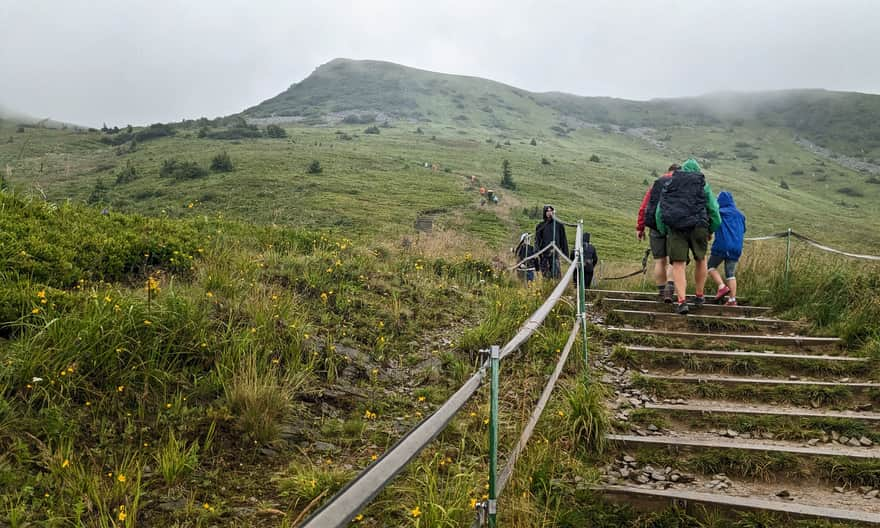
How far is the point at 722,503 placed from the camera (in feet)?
10.5

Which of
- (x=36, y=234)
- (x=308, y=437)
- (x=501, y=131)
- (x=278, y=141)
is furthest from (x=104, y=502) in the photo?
(x=501, y=131)

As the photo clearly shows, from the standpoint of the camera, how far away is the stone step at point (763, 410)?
14.1ft

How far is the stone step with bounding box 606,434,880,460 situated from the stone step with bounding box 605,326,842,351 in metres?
2.21

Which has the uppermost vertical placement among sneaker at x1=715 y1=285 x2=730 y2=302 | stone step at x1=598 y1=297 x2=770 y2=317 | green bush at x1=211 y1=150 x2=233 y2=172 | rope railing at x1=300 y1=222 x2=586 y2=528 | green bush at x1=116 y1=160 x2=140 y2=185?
green bush at x1=211 y1=150 x2=233 y2=172

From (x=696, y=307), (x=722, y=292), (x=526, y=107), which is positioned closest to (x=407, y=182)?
(x=722, y=292)

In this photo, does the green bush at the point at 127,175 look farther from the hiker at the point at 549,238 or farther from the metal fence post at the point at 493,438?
the metal fence post at the point at 493,438

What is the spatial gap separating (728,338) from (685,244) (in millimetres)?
1510

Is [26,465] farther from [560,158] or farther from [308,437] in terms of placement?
[560,158]

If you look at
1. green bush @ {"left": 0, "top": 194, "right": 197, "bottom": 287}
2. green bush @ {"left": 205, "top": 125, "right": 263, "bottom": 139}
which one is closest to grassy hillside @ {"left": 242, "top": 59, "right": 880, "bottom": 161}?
green bush @ {"left": 205, "top": 125, "right": 263, "bottom": 139}

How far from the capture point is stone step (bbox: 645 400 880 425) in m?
4.31

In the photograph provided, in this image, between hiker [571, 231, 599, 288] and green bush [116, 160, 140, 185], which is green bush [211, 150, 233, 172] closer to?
green bush [116, 160, 140, 185]

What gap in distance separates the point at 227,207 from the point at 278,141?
97.1ft

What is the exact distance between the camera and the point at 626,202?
149ft

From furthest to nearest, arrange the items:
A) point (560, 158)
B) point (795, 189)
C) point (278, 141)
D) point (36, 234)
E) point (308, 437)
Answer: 1. point (795, 189)
2. point (560, 158)
3. point (278, 141)
4. point (36, 234)
5. point (308, 437)
